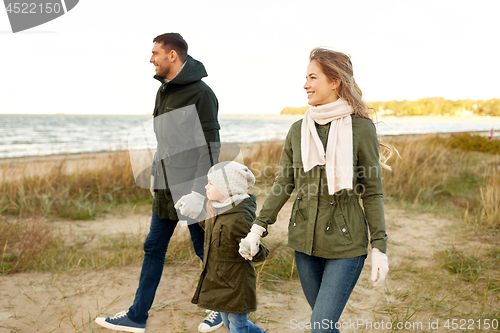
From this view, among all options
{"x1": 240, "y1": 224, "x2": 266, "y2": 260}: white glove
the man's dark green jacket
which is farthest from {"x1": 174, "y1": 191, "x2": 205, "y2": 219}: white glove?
{"x1": 240, "y1": 224, "x2": 266, "y2": 260}: white glove

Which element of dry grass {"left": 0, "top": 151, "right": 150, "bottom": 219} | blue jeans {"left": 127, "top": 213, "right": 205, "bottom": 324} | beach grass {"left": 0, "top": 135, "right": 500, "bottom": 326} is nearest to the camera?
blue jeans {"left": 127, "top": 213, "right": 205, "bottom": 324}

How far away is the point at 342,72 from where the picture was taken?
1.97 metres

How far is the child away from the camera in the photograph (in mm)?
2227

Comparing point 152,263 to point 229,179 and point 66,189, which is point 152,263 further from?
point 66,189

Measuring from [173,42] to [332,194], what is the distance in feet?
5.16

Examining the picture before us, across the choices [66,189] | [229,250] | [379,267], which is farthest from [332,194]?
[66,189]

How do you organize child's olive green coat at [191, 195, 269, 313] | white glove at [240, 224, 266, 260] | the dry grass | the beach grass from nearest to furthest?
white glove at [240, 224, 266, 260] < child's olive green coat at [191, 195, 269, 313] < the beach grass < the dry grass

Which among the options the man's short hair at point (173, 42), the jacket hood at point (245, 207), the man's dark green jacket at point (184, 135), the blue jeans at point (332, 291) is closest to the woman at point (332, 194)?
the blue jeans at point (332, 291)

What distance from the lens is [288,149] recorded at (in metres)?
2.14

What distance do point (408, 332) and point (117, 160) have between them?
21.5 feet

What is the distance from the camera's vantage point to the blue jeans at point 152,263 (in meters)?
2.75

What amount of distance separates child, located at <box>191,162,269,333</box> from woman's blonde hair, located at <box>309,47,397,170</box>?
28.7 inches

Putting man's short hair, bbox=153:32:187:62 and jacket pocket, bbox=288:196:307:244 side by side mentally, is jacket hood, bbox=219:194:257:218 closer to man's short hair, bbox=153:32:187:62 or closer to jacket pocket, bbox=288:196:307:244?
jacket pocket, bbox=288:196:307:244

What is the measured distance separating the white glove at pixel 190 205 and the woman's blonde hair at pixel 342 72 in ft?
3.47
